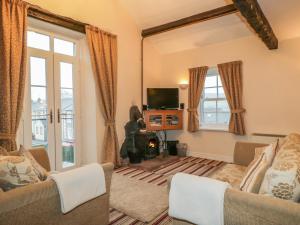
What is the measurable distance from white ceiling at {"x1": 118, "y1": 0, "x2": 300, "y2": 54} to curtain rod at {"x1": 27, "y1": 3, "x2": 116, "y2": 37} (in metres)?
1.30

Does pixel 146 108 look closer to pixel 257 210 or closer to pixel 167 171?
pixel 167 171

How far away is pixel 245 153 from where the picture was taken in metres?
2.82

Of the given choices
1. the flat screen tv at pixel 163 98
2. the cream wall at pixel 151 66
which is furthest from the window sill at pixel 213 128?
the cream wall at pixel 151 66

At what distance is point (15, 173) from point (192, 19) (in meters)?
3.84

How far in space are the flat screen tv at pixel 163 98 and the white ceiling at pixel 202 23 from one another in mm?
1118

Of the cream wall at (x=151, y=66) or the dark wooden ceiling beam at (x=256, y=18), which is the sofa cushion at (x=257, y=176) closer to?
the dark wooden ceiling beam at (x=256, y=18)

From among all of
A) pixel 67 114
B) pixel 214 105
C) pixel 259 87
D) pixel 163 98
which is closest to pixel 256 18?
pixel 259 87

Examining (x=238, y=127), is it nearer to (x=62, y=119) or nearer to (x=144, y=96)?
(x=144, y=96)

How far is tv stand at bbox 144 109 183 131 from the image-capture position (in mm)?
4809

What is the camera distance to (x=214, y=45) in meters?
4.70

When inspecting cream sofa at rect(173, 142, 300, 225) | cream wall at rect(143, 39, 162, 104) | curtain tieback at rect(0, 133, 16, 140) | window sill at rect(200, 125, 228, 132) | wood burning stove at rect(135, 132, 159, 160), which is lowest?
wood burning stove at rect(135, 132, 159, 160)

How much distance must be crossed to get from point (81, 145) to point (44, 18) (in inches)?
89.3

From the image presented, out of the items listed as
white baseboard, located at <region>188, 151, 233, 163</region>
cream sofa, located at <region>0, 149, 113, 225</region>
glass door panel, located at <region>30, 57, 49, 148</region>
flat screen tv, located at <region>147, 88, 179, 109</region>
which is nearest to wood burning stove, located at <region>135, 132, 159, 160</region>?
flat screen tv, located at <region>147, 88, 179, 109</region>

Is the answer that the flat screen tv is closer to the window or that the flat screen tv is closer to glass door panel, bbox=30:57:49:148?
the window
